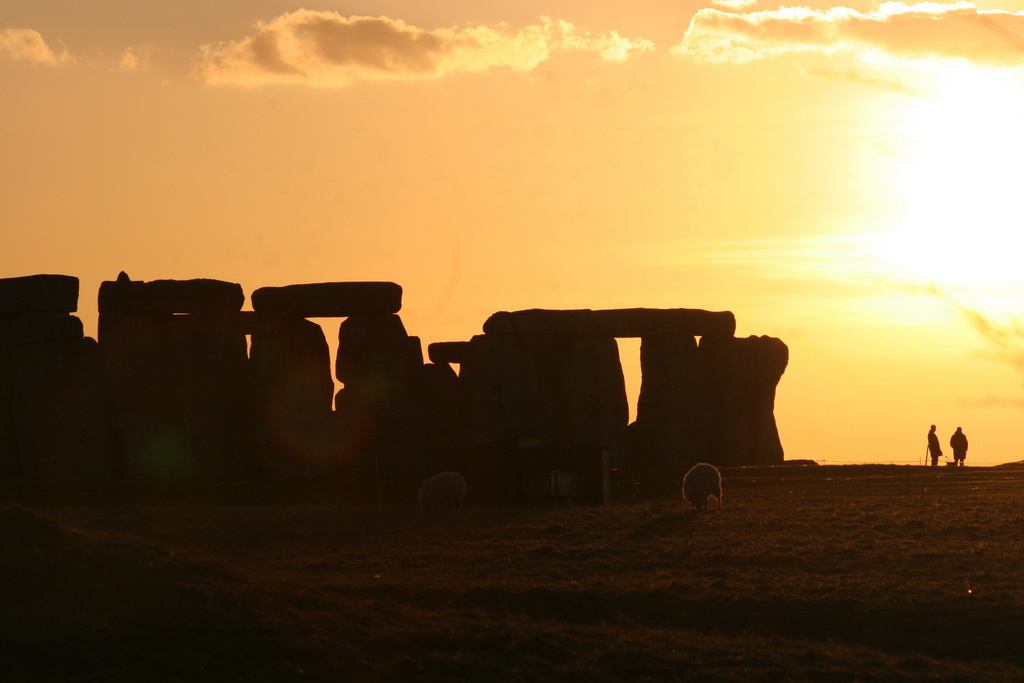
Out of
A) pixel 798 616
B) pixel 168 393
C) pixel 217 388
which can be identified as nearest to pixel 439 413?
pixel 217 388

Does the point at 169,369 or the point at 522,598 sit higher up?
the point at 169,369

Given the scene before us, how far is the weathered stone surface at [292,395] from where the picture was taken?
45938 mm

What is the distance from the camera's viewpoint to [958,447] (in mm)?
46312

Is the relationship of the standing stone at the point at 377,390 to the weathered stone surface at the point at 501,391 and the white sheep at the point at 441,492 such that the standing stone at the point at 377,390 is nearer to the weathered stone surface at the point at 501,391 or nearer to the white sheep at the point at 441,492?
the weathered stone surface at the point at 501,391

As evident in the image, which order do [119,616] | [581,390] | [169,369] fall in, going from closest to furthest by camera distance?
[119,616]
[169,369]
[581,390]

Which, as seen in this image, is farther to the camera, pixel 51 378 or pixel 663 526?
pixel 51 378

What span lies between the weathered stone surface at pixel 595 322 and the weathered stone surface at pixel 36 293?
511 inches

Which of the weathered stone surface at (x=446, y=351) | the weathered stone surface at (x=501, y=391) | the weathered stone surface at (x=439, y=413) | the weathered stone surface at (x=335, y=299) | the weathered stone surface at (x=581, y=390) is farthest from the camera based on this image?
the weathered stone surface at (x=446, y=351)

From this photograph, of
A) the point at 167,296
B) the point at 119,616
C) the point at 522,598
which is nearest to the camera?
the point at 119,616

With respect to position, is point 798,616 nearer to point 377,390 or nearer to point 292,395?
point 377,390

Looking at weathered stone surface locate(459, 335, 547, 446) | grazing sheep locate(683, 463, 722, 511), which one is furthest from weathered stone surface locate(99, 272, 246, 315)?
grazing sheep locate(683, 463, 722, 511)

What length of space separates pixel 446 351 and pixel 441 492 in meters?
27.9

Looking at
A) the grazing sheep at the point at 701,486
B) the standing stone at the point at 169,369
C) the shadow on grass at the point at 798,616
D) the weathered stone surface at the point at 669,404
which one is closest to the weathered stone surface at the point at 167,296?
the standing stone at the point at 169,369

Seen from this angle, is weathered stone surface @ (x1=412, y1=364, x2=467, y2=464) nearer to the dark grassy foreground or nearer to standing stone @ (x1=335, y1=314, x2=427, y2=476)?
standing stone @ (x1=335, y1=314, x2=427, y2=476)
